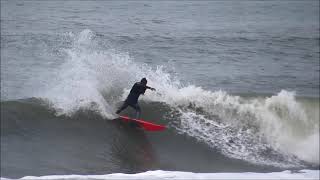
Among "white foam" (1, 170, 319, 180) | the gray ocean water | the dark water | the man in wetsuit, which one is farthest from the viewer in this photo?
the man in wetsuit

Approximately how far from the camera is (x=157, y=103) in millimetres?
18406

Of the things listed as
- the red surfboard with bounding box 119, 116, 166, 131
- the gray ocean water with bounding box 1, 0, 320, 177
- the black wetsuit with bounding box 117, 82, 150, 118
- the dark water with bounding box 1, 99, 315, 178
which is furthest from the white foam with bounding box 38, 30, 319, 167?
the black wetsuit with bounding box 117, 82, 150, 118

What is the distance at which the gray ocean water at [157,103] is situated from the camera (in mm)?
14508

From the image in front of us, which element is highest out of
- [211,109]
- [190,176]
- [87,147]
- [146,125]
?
[211,109]

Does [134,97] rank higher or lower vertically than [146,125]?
higher

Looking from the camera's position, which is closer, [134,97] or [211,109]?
[134,97]

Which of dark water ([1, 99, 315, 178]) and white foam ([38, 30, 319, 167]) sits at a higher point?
white foam ([38, 30, 319, 167])

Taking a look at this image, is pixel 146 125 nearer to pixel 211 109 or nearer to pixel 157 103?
pixel 157 103

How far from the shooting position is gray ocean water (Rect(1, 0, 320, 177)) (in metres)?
14.5

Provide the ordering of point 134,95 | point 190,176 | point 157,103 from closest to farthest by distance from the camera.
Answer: point 190,176 → point 134,95 → point 157,103

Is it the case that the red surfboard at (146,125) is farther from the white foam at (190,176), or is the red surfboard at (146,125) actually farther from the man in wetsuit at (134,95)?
the white foam at (190,176)

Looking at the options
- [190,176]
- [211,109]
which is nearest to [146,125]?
[211,109]

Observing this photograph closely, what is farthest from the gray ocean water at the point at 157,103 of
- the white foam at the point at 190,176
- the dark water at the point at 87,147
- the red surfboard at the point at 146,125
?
the white foam at the point at 190,176

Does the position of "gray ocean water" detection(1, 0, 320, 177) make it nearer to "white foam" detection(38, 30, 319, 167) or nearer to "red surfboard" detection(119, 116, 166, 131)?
"white foam" detection(38, 30, 319, 167)
